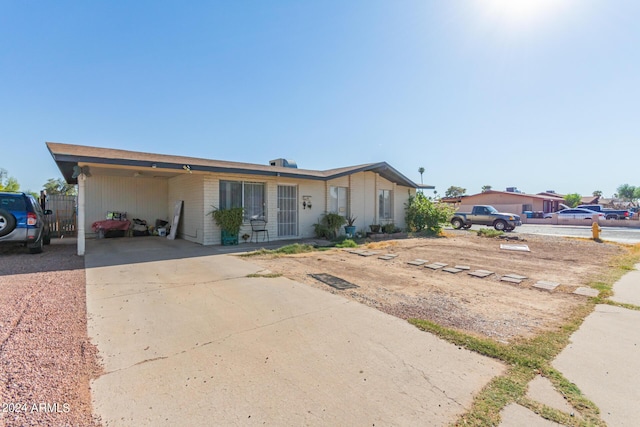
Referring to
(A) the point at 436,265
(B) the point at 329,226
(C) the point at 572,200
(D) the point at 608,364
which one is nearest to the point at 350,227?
(B) the point at 329,226

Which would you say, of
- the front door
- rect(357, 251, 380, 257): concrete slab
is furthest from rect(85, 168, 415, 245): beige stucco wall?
rect(357, 251, 380, 257): concrete slab

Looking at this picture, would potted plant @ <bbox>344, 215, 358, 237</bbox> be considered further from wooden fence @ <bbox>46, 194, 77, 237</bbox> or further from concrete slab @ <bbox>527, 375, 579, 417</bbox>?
wooden fence @ <bbox>46, 194, 77, 237</bbox>

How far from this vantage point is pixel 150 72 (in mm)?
10297

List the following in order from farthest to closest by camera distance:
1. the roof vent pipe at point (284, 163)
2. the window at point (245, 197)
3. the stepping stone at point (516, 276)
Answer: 1. the roof vent pipe at point (284, 163)
2. the window at point (245, 197)
3. the stepping stone at point (516, 276)

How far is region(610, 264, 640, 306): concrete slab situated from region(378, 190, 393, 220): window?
9349mm

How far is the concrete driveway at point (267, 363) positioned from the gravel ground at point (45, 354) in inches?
5.1

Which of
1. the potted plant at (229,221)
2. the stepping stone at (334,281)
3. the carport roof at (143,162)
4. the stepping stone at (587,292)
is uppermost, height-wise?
the carport roof at (143,162)

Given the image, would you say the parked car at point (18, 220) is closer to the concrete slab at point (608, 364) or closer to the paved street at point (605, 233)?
the concrete slab at point (608, 364)

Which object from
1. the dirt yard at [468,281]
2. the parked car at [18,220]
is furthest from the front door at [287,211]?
the parked car at [18,220]

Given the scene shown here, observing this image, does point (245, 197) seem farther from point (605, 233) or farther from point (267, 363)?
point (605, 233)

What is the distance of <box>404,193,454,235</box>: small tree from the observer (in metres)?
14.5

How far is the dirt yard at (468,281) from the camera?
3.65m

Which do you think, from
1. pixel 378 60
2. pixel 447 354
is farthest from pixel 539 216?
pixel 447 354

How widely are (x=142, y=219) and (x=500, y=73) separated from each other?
14.7 m
